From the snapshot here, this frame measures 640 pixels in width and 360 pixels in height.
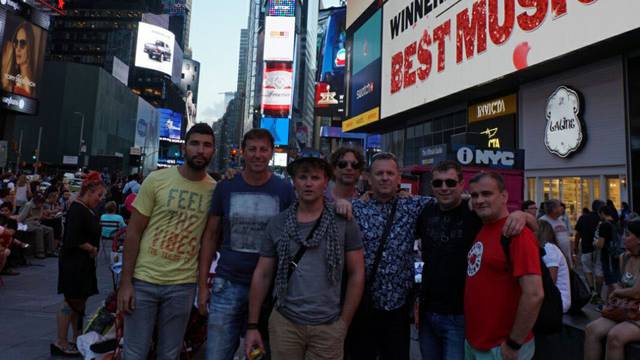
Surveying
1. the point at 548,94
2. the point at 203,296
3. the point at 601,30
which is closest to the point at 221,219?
the point at 203,296

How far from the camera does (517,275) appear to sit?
8.40ft

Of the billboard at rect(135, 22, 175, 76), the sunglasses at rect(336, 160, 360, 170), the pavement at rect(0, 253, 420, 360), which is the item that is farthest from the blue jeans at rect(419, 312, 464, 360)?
the billboard at rect(135, 22, 175, 76)

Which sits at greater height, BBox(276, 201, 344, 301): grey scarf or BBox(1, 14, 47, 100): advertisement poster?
BBox(1, 14, 47, 100): advertisement poster

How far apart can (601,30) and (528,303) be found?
12923 millimetres

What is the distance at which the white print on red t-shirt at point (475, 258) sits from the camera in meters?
2.84

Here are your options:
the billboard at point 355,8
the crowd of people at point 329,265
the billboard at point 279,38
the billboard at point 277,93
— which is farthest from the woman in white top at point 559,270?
the billboard at point 279,38

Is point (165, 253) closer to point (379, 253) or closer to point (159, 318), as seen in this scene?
point (159, 318)

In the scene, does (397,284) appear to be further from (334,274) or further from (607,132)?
(607,132)

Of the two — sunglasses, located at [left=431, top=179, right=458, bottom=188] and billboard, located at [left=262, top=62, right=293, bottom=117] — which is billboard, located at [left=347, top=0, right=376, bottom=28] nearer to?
sunglasses, located at [left=431, top=179, right=458, bottom=188]

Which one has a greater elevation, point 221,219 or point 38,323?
point 221,219

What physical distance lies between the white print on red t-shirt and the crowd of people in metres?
0.01

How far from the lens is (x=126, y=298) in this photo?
125 inches

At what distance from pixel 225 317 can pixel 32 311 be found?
515 centimetres

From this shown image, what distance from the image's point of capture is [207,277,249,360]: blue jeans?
3170 mm
